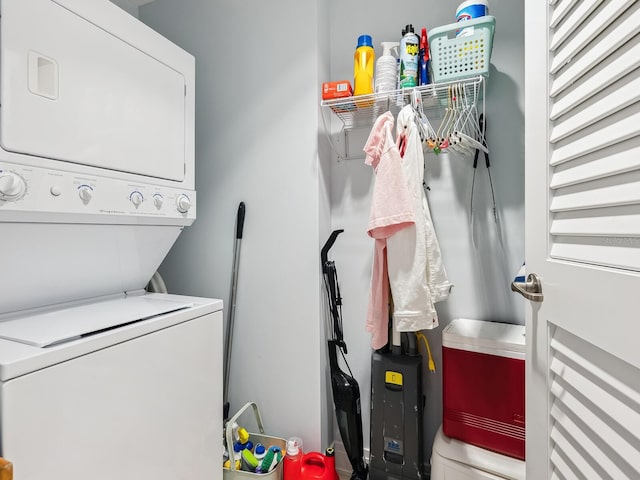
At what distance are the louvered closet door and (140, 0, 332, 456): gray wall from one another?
101cm

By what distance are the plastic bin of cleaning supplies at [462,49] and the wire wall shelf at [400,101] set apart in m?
0.03

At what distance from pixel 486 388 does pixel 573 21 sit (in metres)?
1.21

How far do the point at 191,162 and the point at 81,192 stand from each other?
0.51m

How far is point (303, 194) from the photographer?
1.70 metres

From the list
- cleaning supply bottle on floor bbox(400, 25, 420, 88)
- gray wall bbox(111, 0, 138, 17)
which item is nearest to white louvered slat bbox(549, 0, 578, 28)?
cleaning supply bottle on floor bbox(400, 25, 420, 88)

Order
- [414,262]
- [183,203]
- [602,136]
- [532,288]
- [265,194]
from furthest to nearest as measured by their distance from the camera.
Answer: [265,194], [183,203], [414,262], [532,288], [602,136]

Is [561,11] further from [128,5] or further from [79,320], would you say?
[128,5]

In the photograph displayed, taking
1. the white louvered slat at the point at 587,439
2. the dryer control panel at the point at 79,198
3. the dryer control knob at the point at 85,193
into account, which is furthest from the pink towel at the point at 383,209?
the dryer control knob at the point at 85,193

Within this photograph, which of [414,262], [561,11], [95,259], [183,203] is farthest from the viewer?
[183,203]

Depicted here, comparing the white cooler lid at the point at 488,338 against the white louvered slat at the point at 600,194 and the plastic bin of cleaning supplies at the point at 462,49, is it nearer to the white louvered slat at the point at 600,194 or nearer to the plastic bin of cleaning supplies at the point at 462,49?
the white louvered slat at the point at 600,194

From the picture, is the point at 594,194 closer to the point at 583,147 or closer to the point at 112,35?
the point at 583,147

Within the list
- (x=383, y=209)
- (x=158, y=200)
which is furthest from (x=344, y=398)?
(x=158, y=200)

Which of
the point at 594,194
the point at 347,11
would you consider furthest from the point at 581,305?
the point at 347,11

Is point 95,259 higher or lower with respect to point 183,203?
lower
